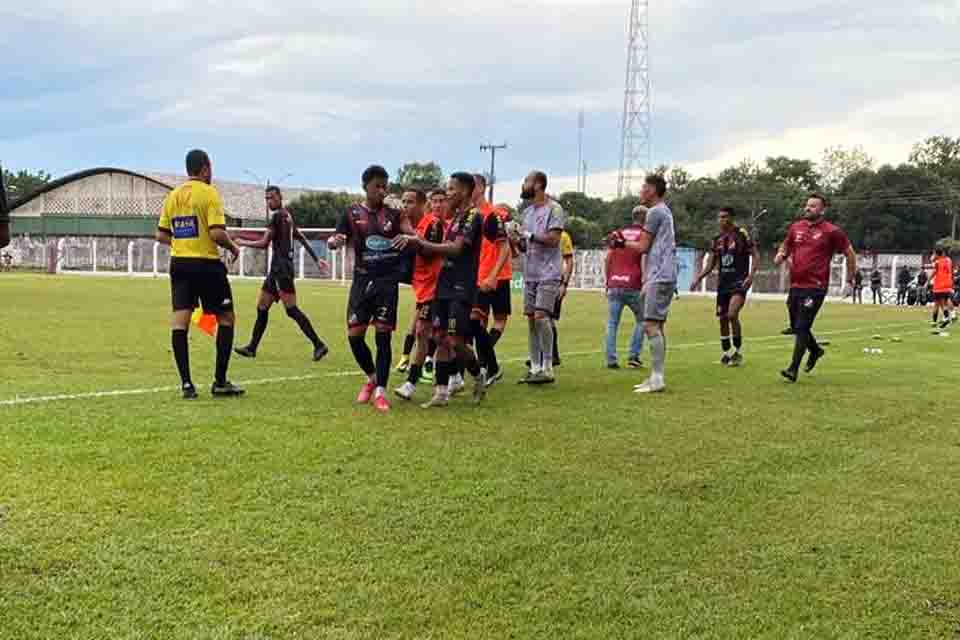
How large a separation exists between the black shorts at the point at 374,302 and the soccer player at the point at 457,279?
37 cm

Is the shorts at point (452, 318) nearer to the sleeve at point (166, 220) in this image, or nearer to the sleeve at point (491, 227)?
the sleeve at point (491, 227)

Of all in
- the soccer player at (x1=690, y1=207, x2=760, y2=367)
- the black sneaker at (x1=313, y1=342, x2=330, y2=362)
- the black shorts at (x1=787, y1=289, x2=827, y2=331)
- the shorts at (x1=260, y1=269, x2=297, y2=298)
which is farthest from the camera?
the soccer player at (x1=690, y1=207, x2=760, y2=367)

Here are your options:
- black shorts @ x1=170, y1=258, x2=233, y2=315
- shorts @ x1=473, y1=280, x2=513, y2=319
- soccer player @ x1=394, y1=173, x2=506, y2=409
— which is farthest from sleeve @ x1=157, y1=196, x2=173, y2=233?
shorts @ x1=473, y1=280, x2=513, y2=319

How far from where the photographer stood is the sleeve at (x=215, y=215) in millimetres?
7449

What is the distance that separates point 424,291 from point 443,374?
0.82 m

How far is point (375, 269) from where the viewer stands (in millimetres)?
7551

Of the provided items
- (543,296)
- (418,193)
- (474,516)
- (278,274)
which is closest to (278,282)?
(278,274)

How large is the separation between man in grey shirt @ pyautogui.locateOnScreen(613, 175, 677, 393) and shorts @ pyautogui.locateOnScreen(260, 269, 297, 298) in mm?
4625

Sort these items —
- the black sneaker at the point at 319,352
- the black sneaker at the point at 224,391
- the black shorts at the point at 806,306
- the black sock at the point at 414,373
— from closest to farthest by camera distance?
the black sneaker at the point at 224,391
the black sock at the point at 414,373
the black shorts at the point at 806,306
the black sneaker at the point at 319,352

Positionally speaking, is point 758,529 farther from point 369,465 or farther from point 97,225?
point 97,225

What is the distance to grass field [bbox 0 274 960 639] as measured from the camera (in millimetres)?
3326

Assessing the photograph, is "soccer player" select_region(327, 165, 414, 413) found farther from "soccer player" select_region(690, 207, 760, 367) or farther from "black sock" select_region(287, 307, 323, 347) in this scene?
"soccer player" select_region(690, 207, 760, 367)

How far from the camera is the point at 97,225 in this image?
315 ft

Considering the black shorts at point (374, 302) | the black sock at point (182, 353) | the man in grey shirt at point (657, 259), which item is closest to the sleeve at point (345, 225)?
the black shorts at point (374, 302)
